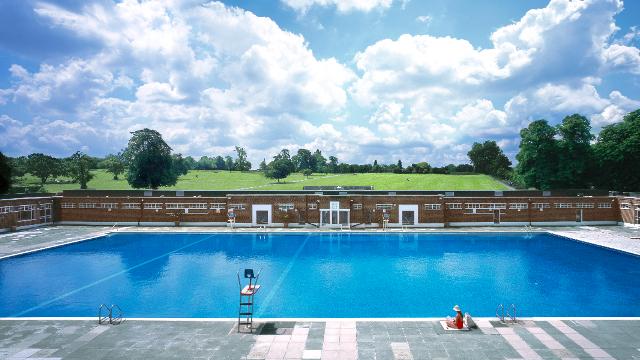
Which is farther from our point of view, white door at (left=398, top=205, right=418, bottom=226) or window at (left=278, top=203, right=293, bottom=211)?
window at (left=278, top=203, right=293, bottom=211)

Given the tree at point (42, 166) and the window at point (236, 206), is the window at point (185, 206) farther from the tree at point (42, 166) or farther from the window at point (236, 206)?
the tree at point (42, 166)

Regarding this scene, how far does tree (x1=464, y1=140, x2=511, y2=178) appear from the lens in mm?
111625

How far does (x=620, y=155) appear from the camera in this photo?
5053cm

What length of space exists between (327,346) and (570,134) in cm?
5268

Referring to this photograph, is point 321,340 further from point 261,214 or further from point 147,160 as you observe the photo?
point 147,160

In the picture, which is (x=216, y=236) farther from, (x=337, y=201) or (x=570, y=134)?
(x=570, y=134)

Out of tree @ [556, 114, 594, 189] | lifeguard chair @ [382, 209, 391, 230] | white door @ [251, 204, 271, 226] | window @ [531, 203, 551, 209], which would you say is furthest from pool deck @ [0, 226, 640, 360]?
tree @ [556, 114, 594, 189]

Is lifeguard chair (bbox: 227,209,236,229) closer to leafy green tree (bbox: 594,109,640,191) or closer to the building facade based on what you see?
the building facade

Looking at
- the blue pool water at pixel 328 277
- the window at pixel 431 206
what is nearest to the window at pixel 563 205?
the blue pool water at pixel 328 277

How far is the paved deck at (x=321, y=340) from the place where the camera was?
1182cm

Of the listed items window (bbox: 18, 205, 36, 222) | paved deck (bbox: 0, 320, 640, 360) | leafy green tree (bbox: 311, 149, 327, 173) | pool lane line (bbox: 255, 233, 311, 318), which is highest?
leafy green tree (bbox: 311, 149, 327, 173)

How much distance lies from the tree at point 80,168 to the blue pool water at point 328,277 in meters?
64.9

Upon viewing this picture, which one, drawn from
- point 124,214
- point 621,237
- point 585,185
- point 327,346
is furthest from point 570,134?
point 124,214

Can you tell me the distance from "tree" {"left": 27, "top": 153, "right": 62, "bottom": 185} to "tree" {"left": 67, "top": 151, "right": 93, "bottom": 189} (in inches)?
148
